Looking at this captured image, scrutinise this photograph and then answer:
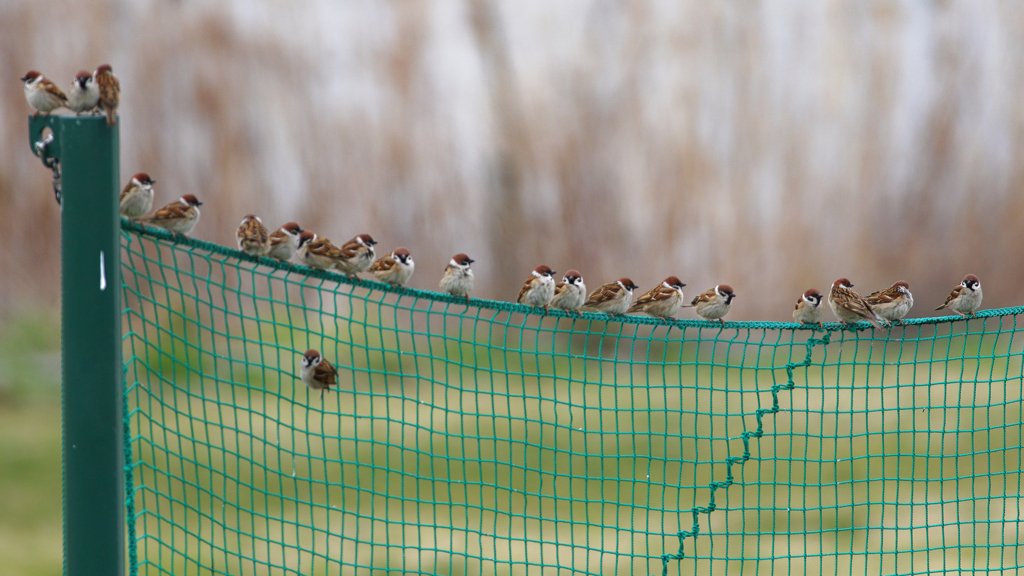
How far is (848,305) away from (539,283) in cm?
140

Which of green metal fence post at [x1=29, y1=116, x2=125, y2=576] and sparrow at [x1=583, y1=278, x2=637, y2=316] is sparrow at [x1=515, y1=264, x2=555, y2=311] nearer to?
sparrow at [x1=583, y1=278, x2=637, y2=316]

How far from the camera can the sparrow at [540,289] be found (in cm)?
491

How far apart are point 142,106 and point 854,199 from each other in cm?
646

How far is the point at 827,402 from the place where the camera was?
8.95 m

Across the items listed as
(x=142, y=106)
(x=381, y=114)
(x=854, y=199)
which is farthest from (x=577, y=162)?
(x=142, y=106)

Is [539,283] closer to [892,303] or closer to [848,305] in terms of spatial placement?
[848,305]

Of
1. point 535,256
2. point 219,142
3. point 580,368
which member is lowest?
point 580,368

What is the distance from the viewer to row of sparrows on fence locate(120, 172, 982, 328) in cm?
437

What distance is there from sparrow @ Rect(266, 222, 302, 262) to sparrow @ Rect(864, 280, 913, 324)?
257 cm

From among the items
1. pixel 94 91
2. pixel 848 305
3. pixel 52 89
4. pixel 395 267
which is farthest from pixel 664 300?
pixel 52 89

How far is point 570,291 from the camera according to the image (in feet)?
16.1

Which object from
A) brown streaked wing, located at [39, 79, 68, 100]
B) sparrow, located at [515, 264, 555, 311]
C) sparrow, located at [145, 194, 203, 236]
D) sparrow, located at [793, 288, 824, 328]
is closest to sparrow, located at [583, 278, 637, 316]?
sparrow, located at [515, 264, 555, 311]

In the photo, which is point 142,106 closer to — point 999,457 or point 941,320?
point 941,320

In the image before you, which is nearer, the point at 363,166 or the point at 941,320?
the point at 941,320
